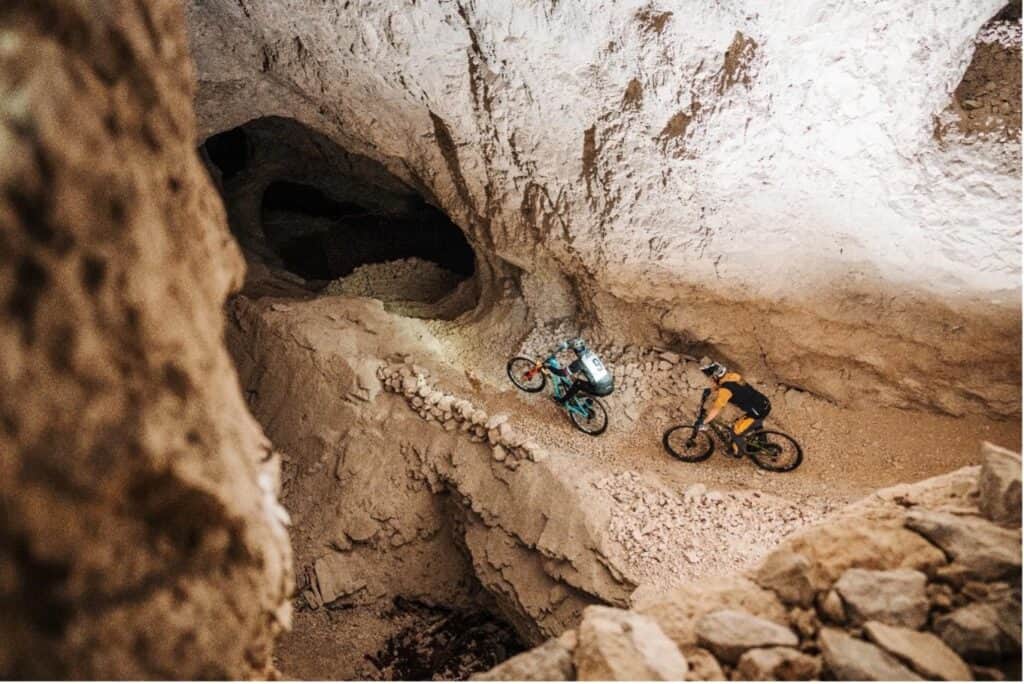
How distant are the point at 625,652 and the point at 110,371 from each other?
2334 mm

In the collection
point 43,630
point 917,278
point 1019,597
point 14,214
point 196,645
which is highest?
point 917,278

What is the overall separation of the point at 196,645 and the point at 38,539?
32.2 inches

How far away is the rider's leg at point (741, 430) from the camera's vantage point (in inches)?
243

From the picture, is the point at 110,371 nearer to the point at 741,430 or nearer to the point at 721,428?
the point at 741,430

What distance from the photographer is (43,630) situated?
1657 mm

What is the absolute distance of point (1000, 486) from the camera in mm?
3039

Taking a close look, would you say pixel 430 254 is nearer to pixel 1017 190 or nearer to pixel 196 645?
pixel 1017 190

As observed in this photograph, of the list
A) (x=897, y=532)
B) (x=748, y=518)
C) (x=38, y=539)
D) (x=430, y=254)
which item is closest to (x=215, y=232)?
(x=38, y=539)

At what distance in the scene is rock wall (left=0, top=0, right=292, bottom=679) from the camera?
156cm

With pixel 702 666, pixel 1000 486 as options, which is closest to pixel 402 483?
pixel 702 666

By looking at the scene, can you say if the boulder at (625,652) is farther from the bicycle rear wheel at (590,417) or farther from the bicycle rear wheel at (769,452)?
the bicycle rear wheel at (590,417)

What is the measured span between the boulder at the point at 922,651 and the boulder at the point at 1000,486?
0.88m

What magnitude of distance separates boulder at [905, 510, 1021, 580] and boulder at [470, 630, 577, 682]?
74.9 inches

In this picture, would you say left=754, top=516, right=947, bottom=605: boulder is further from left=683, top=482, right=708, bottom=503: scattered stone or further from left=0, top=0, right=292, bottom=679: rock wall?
left=0, top=0, right=292, bottom=679: rock wall
